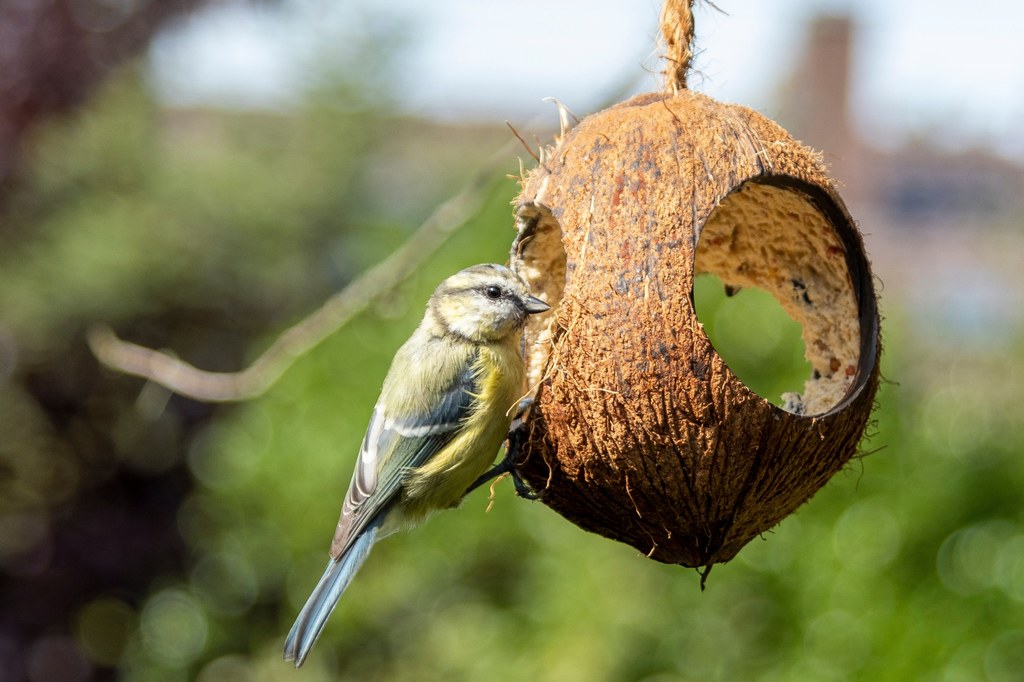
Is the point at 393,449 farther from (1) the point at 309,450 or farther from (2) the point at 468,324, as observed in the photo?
(1) the point at 309,450

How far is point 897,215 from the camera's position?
75.8ft

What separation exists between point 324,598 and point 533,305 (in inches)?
40.9

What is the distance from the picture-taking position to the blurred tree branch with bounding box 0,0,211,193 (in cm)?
636

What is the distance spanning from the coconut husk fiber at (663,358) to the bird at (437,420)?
321 millimetres

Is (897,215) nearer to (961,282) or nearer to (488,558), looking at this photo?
(961,282)

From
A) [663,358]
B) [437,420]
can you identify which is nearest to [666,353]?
[663,358]

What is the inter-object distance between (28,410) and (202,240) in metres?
2.06

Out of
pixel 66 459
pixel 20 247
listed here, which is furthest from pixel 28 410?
pixel 20 247

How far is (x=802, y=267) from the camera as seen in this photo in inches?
125

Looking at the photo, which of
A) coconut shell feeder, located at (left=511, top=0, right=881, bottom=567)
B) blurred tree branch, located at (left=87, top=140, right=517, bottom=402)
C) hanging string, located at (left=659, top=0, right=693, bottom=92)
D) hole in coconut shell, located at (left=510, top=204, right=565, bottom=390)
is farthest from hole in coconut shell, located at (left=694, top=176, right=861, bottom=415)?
blurred tree branch, located at (left=87, top=140, right=517, bottom=402)

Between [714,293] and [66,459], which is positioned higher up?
[714,293]

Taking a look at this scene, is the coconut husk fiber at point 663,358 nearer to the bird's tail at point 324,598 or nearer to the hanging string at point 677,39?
the hanging string at point 677,39

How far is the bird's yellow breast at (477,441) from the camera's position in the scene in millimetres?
3086

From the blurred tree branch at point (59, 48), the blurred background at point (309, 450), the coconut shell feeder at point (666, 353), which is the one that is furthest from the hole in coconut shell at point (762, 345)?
the blurred tree branch at point (59, 48)
